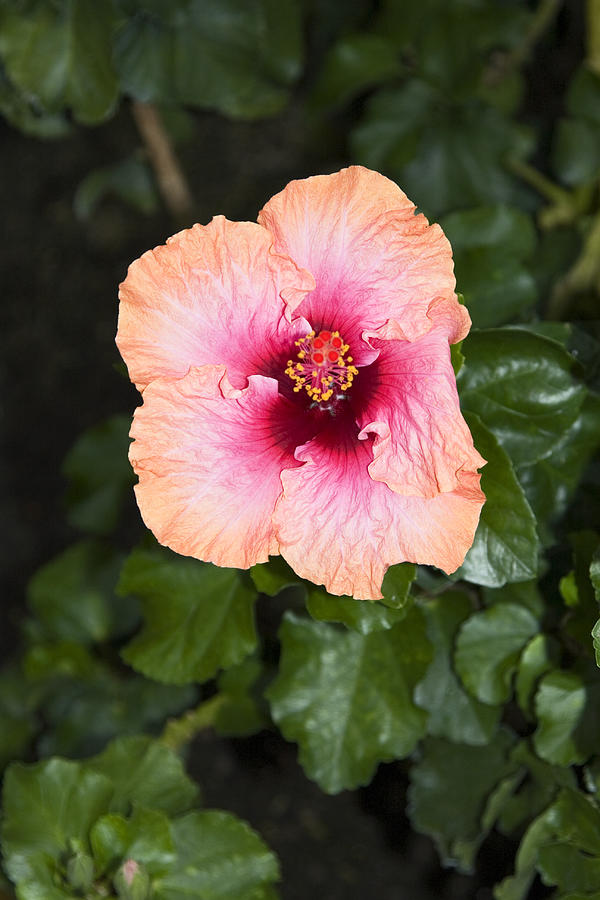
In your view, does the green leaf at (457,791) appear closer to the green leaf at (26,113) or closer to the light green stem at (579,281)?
the light green stem at (579,281)

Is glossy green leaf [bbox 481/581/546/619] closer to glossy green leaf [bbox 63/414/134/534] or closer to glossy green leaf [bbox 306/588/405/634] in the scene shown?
glossy green leaf [bbox 306/588/405/634]

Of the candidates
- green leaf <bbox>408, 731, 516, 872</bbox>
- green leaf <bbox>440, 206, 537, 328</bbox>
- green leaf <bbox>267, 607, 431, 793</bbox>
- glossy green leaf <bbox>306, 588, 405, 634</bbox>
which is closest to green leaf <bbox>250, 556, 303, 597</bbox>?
glossy green leaf <bbox>306, 588, 405, 634</bbox>

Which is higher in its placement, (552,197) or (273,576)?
(273,576)

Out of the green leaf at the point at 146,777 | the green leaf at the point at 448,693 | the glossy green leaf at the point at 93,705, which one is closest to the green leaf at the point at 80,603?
the glossy green leaf at the point at 93,705

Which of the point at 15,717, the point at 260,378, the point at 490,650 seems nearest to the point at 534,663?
the point at 490,650

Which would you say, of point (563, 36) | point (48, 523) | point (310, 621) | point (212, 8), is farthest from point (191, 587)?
point (563, 36)

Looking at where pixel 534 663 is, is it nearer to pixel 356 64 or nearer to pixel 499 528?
pixel 499 528
